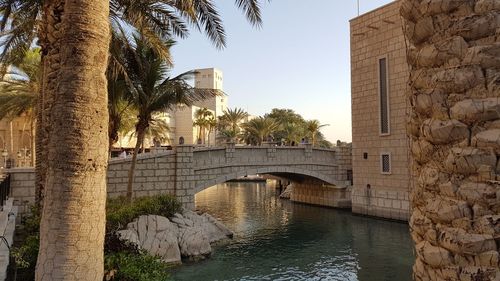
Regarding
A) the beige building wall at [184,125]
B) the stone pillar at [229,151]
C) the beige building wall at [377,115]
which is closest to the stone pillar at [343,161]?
the beige building wall at [377,115]

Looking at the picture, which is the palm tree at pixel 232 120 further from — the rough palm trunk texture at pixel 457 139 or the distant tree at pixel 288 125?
the rough palm trunk texture at pixel 457 139

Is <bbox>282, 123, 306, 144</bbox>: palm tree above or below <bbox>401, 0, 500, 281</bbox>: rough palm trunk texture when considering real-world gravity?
above

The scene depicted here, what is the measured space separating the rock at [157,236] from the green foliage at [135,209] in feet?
1.16

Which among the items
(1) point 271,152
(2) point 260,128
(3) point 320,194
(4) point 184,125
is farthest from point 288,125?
(1) point 271,152

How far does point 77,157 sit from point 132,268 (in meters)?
3.30

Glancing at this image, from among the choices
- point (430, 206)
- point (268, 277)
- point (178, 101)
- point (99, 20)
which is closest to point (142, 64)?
point (178, 101)

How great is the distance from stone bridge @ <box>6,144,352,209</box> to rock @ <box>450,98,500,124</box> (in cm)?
1711

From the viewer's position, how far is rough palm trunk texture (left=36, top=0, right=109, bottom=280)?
4.14m

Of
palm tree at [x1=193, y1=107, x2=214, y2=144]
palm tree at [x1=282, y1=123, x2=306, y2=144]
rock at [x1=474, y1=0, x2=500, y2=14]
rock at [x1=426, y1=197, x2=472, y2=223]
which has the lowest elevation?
rock at [x1=426, y1=197, x2=472, y2=223]

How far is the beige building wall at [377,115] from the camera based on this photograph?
71.9 feet

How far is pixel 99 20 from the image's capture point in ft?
15.2

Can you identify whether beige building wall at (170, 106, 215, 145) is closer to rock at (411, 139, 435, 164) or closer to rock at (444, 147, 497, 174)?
rock at (411, 139, 435, 164)

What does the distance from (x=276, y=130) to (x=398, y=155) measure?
35046 mm

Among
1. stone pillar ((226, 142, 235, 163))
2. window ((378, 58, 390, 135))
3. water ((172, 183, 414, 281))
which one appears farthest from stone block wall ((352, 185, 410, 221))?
stone pillar ((226, 142, 235, 163))
